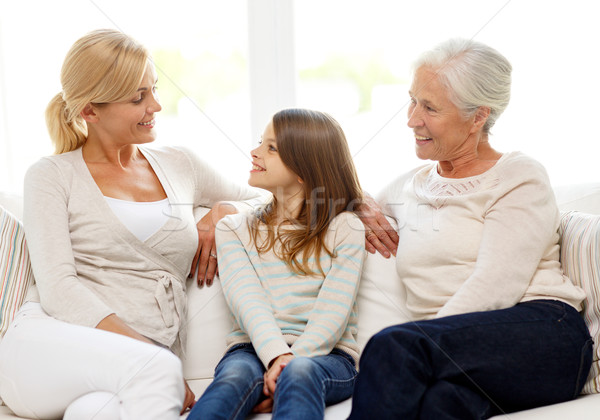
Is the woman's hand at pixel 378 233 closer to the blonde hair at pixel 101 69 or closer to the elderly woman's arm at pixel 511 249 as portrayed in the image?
the elderly woman's arm at pixel 511 249

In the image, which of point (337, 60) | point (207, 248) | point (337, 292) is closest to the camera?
point (337, 292)

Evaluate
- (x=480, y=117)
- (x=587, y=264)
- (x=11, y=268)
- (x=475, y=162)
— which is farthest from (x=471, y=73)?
(x=11, y=268)

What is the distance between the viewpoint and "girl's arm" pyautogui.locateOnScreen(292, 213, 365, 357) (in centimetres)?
157

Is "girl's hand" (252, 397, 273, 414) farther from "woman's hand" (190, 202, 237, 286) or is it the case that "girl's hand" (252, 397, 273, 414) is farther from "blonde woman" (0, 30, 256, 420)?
"woman's hand" (190, 202, 237, 286)

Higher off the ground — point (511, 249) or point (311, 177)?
point (311, 177)

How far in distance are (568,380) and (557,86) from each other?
141cm

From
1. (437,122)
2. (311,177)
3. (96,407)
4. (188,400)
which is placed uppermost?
(437,122)

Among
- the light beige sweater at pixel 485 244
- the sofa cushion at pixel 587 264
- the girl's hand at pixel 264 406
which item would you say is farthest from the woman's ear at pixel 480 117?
the girl's hand at pixel 264 406

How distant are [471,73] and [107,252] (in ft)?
3.68

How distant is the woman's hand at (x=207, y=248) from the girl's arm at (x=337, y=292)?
15.2 inches

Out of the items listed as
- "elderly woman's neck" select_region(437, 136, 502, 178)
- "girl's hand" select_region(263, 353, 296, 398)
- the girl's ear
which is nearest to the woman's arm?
the girl's ear

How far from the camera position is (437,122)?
5.63 ft

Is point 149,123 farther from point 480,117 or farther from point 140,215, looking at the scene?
point 480,117

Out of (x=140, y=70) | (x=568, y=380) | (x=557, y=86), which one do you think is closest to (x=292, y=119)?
(x=140, y=70)
